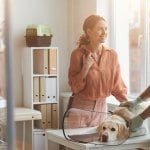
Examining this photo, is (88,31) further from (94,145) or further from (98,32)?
(94,145)

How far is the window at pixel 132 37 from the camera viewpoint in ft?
11.3

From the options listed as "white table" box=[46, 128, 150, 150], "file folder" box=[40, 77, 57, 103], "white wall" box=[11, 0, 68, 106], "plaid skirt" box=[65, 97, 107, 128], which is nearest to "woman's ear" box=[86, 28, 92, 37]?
"plaid skirt" box=[65, 97, 107, 128]

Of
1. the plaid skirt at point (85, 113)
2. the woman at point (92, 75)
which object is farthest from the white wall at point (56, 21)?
the plaid skirt at point (85, 113)

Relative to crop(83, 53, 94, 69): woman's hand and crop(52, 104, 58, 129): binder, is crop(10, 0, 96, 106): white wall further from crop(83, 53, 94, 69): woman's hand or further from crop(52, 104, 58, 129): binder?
crop(83, 53, 94, 69): woman's hand

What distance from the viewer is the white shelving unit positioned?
152 inches

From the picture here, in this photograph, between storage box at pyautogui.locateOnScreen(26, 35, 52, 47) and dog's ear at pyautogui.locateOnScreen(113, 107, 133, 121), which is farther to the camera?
storage box at pyautogui.locateOnScreen(26, 35, 52, 47)

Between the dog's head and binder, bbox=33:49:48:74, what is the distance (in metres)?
1.51

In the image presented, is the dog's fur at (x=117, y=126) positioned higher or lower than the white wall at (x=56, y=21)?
lower

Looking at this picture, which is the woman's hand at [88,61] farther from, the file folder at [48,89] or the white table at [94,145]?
the file folder at [48,89]

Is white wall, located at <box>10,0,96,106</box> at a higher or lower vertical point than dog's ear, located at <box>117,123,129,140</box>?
higher

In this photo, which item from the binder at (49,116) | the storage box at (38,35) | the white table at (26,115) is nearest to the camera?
the white table at (26,115)

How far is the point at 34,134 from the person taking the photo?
3840 millimetres

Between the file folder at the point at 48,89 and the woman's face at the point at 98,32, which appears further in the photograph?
the file folder at the point at 48,89

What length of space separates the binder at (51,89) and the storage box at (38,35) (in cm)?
38
